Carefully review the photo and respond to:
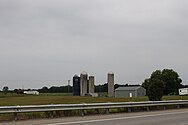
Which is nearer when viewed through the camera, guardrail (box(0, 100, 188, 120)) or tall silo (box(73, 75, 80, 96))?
guardrail (box(0, 100, 188, 120))

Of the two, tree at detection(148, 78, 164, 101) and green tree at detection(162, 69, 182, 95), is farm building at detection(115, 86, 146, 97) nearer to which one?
green tree at detection(162, 69, 182, 95)

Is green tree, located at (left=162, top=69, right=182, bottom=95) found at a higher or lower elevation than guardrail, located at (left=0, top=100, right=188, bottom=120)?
higher

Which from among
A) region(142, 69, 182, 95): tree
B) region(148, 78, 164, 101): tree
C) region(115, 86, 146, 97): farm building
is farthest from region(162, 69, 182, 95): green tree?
region(148, 78, 164, 101): tree

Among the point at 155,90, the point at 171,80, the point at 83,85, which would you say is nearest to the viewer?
the point at 155,90

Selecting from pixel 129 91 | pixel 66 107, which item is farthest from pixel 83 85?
pixel 66 107

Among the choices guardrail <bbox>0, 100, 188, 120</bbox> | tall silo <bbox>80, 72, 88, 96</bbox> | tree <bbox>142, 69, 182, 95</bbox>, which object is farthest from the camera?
tree <bbox>142, 69, 182, 95</bbox>

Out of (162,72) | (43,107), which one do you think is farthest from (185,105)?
(162,72)

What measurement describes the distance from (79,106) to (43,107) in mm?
2703

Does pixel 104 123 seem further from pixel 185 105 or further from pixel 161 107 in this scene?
pixel 185 105

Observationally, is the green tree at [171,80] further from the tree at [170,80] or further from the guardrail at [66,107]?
the guardrail at [66,107]

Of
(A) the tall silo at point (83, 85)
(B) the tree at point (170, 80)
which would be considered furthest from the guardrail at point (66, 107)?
(B) the tree at point (170, 80)

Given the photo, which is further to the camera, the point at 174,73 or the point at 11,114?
the point at 174,73

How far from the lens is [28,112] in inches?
843

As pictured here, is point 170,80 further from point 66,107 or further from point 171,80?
point 66,107
